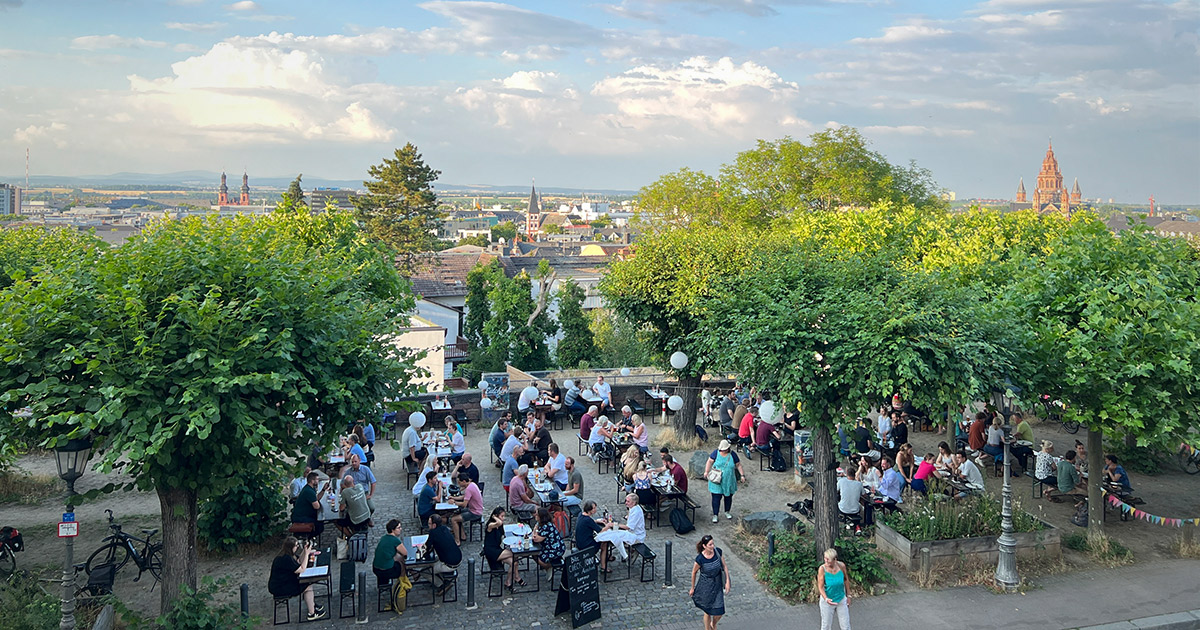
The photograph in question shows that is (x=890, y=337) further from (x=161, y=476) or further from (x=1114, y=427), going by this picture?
(x=161, y=476)

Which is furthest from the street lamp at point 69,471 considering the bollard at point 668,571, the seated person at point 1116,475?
the seated person at point 1116,475

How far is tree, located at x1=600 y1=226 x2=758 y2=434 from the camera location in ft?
56.7

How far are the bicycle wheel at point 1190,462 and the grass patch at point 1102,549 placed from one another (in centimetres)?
619

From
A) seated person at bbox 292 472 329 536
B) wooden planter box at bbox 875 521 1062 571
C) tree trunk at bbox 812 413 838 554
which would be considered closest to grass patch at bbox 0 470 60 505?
seated person at bbox 292 472 329 536

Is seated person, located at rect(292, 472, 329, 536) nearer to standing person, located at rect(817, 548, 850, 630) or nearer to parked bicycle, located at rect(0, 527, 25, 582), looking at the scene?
parked bicycle, located at rect(0, 527, 25, 582)

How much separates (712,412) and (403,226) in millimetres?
47670

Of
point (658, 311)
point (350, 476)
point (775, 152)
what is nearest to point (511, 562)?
point (350, 476)

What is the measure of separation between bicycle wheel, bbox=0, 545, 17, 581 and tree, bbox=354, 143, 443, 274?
5257 cm

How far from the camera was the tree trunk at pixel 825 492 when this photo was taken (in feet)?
38.8

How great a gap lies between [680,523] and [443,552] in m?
4.30

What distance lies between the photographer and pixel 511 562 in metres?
11.1

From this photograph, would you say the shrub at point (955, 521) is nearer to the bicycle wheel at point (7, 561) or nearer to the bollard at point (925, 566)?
the bollard at point (925, 566)

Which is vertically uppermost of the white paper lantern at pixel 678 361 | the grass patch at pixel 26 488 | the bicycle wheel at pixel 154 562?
the white paper lantern at pixel 678 361

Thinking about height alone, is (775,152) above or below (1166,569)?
above
